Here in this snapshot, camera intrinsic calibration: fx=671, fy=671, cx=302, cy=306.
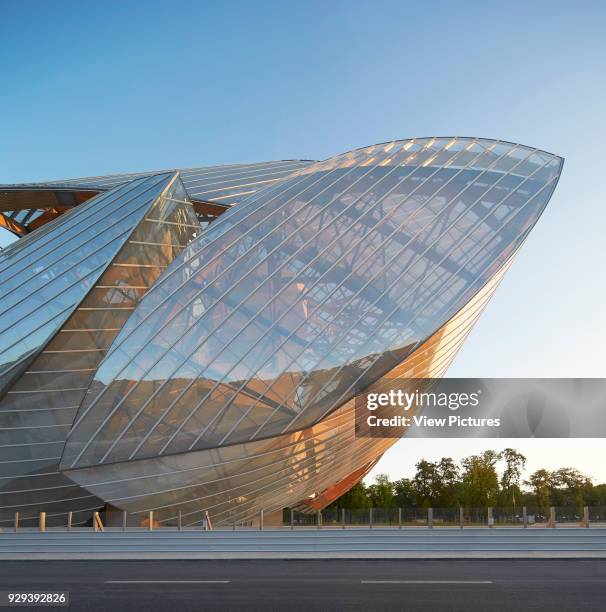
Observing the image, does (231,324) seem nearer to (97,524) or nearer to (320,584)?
(97,524)

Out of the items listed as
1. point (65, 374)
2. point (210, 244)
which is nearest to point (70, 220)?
point (210, 244)

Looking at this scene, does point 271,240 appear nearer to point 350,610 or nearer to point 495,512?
point 495,512

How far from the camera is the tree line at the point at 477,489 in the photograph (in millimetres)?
94500

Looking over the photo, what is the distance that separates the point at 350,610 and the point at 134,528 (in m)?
17.7

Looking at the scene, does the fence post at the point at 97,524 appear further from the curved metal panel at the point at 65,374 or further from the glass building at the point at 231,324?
the curved metal panel at the point at 65,374

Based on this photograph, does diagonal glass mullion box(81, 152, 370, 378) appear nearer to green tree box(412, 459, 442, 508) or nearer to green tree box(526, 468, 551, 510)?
green tree box(412, 459, 442, 508)

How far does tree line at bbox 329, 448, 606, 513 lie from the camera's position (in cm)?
9450

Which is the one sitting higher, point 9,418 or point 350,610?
point 9,418

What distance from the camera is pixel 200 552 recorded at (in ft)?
68.8

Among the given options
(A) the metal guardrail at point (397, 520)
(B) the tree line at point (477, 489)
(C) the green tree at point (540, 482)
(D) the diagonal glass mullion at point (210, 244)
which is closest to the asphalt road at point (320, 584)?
(A) the metal guardrail at point (397, 520)

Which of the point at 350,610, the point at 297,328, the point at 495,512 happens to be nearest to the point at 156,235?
the point at 297,328

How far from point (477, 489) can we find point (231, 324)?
77.3 metres

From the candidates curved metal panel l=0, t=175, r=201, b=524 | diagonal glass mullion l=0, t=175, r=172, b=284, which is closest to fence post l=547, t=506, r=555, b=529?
curved metal panel l=0, t=175, r=201, b=524

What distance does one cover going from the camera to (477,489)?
93812 millimetres
